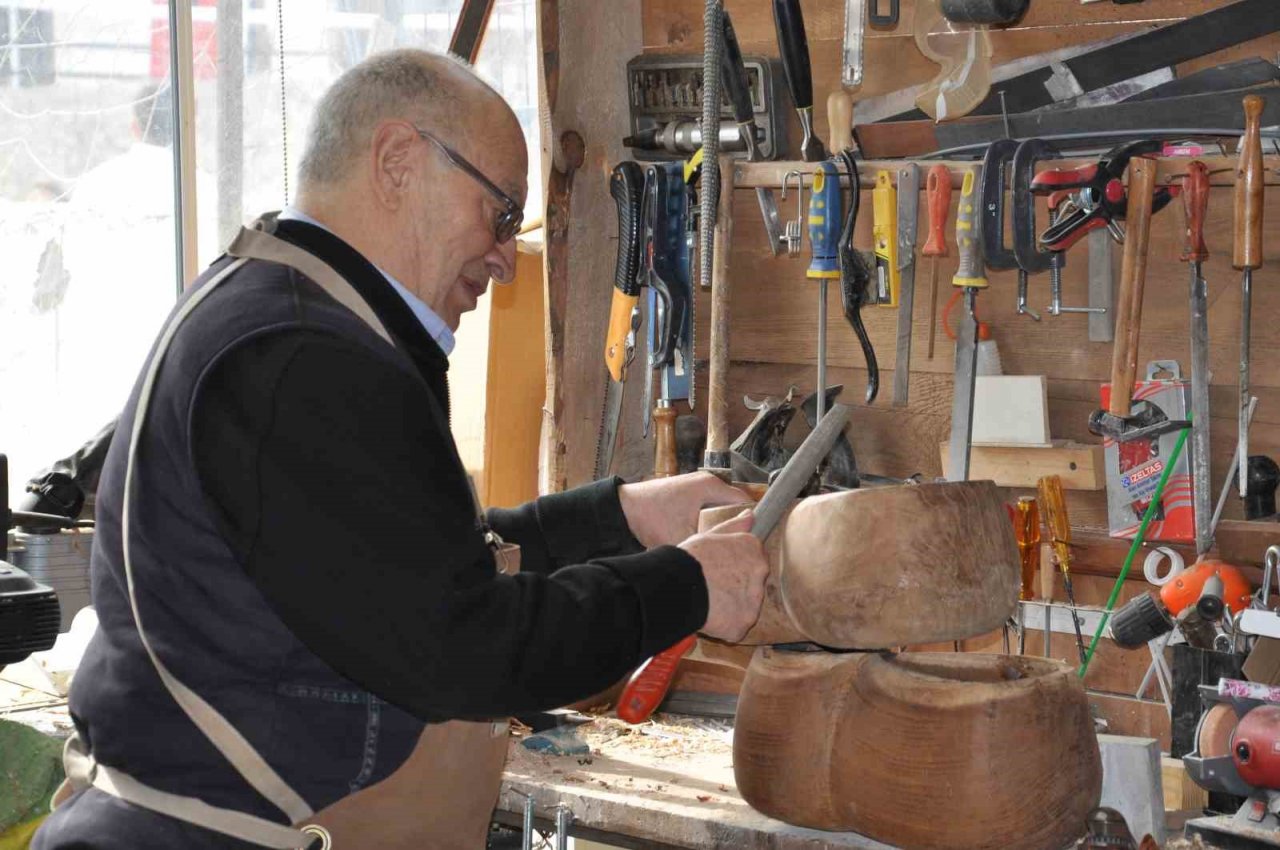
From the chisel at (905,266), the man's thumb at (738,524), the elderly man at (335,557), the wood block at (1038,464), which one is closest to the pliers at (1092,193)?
the chisel at (905,266)

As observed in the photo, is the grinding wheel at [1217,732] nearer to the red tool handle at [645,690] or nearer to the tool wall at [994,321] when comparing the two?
the tool wall at [994,321]

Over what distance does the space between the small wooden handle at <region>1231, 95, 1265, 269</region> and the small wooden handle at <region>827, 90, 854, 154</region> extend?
0.61 metres

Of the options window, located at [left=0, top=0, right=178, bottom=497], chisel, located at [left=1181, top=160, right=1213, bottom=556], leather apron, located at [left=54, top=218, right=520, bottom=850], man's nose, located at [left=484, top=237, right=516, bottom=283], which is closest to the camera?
leather apron, located at [left=54, top=218, right=520, bottom=850]

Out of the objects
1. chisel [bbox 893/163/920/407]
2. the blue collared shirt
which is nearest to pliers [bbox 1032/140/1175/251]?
chisel [bbox 893/163/920/407]

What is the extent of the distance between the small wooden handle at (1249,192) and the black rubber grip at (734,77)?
0.82 metres

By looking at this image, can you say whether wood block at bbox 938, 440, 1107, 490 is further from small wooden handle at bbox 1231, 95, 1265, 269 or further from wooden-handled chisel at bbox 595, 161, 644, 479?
wooden-handled chisel at bbox 595, 161, 644, 479

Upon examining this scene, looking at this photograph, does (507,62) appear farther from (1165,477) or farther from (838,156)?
(1165,477)

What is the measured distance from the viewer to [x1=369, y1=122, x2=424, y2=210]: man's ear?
4.55 ft

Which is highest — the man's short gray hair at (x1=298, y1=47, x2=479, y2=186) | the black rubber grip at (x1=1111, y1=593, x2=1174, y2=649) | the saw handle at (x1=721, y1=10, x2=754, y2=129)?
the saw handle at (x1=721, y1=10, x2=754, y2=129)

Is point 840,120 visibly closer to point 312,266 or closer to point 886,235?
point 886,235

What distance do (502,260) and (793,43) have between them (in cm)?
99

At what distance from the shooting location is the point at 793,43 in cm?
233

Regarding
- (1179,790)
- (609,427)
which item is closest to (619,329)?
(609,427)

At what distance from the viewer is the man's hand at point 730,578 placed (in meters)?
1.49
